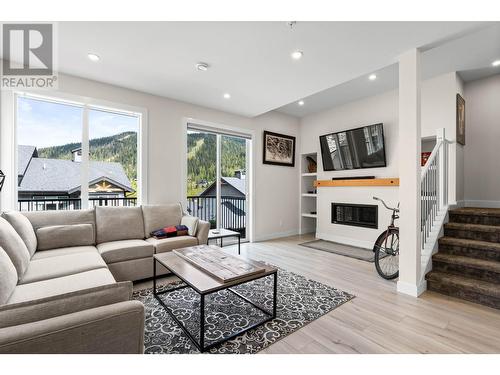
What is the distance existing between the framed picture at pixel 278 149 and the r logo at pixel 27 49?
367 cm

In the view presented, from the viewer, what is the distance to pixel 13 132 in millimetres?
2836

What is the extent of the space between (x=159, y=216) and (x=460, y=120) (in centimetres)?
487

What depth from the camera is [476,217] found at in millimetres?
2955

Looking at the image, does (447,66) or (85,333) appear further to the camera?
(447,66)

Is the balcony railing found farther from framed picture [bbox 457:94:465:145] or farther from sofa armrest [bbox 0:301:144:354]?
framed picture [bbox 457:94:465:145]

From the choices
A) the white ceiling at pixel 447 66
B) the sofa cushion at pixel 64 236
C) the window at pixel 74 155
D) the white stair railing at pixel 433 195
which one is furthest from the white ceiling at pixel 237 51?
the sofa cushion at pixel 64 236

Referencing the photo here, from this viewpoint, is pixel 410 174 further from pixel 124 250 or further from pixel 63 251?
pixel 63 251

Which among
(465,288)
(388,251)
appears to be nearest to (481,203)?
(388,251)

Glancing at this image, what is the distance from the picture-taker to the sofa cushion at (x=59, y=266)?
72.8 inches
